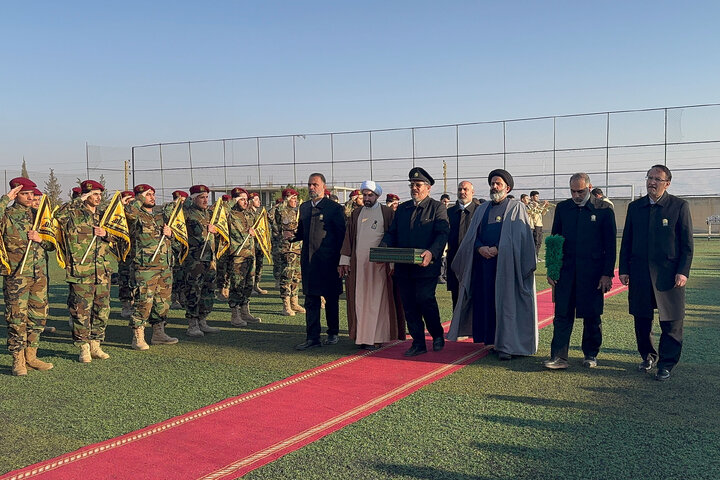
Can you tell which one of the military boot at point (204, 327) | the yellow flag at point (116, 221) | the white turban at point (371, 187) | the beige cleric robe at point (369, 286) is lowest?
the military boot at point (204, 327)

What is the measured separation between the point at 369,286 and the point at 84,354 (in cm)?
315

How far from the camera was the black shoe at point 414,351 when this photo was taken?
6.69 meters

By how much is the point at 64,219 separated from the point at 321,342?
10.5 ft

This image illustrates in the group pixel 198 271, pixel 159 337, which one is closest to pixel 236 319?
pixel 198 271

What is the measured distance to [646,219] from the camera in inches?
229

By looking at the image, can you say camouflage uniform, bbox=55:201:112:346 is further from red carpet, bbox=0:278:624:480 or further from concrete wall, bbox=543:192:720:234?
concrete wall, bbox=543:192:720:234

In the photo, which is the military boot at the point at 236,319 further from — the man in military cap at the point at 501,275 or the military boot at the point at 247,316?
the man in military cap at the point at 501,275

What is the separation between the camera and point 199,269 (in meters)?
8.36

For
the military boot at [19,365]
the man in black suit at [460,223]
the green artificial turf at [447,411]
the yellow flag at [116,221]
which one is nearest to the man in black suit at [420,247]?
the green artificial turf at [447,411]

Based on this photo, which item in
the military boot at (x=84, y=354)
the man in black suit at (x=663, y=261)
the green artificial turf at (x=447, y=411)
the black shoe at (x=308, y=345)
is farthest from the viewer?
the black shoe at (x=308, y=345)

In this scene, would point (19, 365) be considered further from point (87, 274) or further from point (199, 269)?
point (199, 269)

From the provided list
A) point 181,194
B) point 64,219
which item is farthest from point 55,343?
point 181,194

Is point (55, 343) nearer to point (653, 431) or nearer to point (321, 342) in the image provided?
point (321, 342)

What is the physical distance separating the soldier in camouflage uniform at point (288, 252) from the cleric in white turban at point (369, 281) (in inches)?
104
